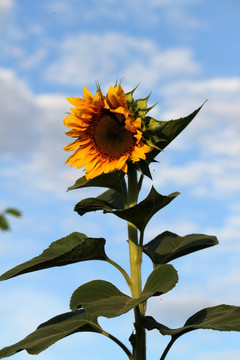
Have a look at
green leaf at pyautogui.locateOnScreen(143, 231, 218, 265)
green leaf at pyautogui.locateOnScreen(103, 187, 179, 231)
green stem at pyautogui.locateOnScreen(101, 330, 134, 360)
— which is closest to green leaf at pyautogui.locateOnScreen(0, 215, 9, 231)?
green leaf at pyautogui.locateOnScreen(103, 187, 179, 231)

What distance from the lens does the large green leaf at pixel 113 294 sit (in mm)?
4262

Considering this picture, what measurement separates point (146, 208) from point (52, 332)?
4.34ft

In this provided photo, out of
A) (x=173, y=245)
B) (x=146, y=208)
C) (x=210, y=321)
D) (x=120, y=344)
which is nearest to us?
(x=146, y=208)

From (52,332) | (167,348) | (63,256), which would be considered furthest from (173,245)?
(52,332)

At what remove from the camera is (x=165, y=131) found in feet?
15.8

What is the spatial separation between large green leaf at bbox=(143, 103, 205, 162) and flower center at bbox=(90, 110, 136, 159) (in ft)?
0.51

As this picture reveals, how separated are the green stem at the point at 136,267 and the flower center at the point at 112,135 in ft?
0.67

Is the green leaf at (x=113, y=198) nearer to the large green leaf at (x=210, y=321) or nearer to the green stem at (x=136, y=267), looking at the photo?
the green stem at (x=136, y=267)

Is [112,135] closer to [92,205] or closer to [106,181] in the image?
[106,181]

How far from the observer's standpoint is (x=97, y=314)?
4156 millimetres

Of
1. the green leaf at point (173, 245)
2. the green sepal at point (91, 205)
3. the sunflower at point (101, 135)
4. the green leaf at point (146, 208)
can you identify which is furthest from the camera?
the green leaf at point (173, 245)

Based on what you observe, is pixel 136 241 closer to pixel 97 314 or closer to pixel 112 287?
pixel 112 287

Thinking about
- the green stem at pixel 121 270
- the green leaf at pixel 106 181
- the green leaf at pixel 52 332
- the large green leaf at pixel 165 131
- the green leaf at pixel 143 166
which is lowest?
the green leaf at pixel 52 332

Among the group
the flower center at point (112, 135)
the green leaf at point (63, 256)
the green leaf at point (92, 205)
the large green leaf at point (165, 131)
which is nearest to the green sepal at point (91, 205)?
the green leaf at point (92, 205)
